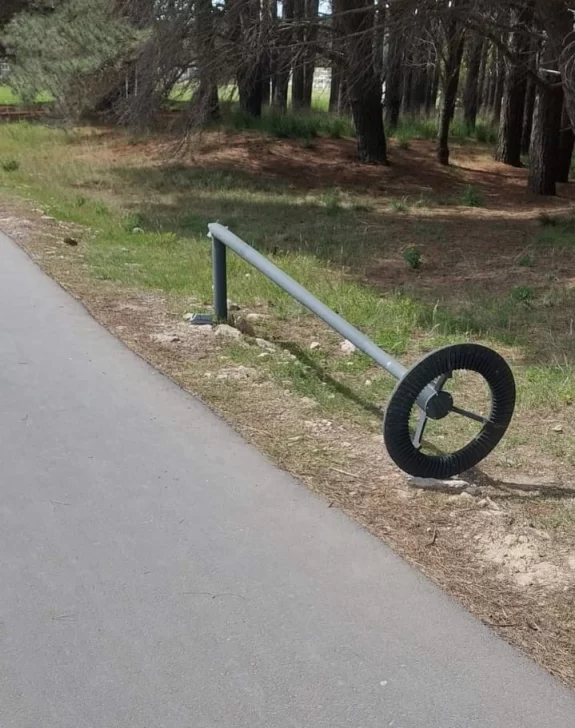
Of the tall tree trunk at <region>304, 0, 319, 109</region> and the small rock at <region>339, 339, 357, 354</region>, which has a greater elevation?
the tall tree trunk at <region>304, 0, 319, 109</region>

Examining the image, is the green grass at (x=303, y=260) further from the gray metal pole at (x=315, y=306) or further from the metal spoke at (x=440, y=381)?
the metal spoke at (x=440, y=381)

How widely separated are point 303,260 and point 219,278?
325 cm

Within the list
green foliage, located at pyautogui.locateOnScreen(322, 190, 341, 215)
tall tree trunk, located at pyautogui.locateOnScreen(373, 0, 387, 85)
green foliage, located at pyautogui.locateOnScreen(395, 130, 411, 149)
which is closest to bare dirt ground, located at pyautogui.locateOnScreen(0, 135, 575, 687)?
tall tree trunk, located at pyautogui.locateOnScreen(373, 0, 387, 85)

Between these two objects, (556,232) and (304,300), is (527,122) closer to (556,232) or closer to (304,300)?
(556,232)

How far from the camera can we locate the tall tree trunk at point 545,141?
14797 millimetres

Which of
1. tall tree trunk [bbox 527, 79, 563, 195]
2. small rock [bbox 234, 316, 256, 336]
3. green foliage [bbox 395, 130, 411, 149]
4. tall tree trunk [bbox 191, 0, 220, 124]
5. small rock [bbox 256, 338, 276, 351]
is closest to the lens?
small rock [bbox 256, 338, 276, 351]

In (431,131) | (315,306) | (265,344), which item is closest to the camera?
(315,306)

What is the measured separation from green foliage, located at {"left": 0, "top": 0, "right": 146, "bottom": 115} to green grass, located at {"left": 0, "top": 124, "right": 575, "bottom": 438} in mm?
1435

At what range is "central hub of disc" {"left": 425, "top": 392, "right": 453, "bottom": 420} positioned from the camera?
12.3 ft

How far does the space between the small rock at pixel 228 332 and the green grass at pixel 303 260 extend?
379mm

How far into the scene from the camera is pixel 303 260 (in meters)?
9.35

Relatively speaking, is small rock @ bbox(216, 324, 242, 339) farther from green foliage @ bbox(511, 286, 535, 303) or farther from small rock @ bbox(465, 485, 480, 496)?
green foliage @ bbox(511, 286, 535, 303)

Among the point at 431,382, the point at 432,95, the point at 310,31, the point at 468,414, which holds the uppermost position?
the point at 310,31

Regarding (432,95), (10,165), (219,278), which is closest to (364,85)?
(10,165)
